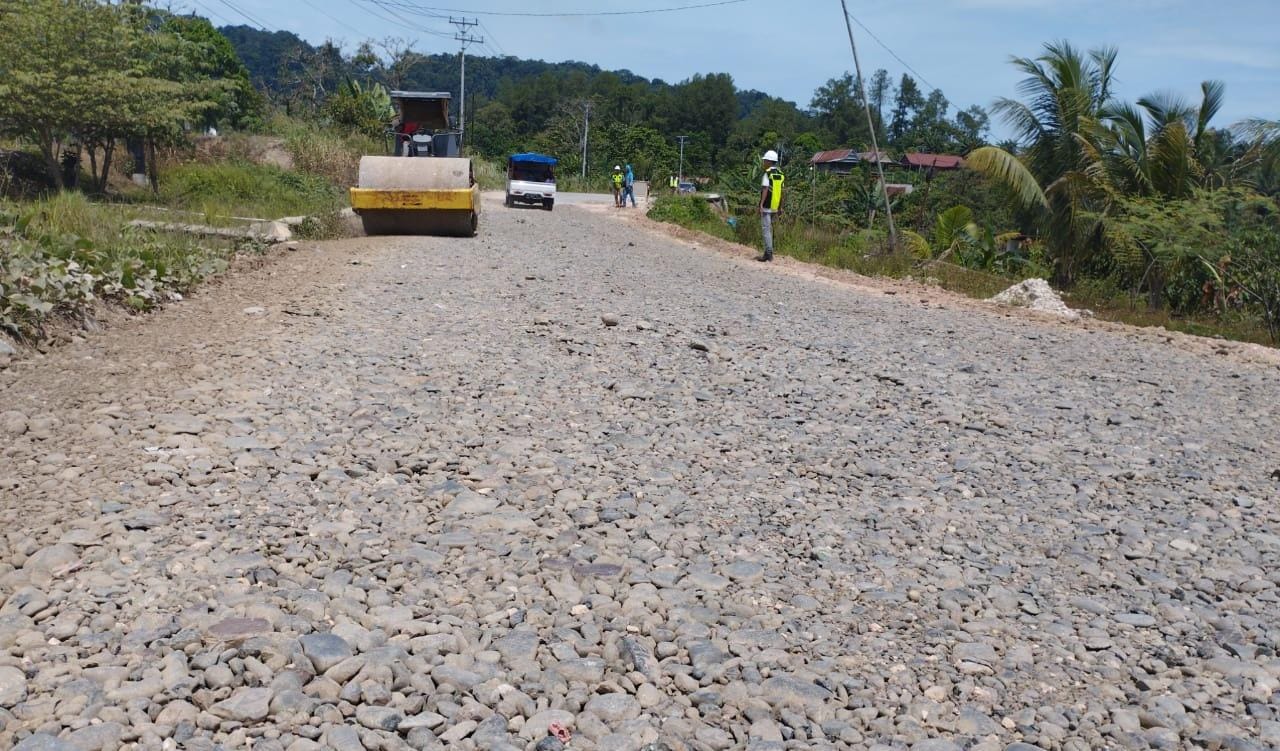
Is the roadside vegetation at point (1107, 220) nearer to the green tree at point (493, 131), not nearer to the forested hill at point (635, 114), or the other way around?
the forested hill at point (635, 114)

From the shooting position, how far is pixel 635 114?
10638cm

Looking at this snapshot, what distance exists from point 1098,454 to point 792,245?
1334 cm

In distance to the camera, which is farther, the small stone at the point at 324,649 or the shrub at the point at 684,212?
the shrub at the point at 684,212

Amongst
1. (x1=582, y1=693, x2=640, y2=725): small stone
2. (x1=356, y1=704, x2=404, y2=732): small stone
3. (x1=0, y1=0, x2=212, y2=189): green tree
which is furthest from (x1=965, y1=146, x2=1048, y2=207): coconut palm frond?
(x1=356, y1=704, x2=404, y2=732): small stone

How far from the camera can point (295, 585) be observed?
3.68m

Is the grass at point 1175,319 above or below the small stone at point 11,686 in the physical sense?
below

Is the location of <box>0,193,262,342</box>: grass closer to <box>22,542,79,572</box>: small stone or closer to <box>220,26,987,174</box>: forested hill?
<box>22,542,79,572</box>: small stone

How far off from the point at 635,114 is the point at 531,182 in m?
74.5

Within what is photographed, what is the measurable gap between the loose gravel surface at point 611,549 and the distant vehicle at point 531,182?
27191 millimetres

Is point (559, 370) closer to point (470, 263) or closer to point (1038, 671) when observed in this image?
point (1038, 671)

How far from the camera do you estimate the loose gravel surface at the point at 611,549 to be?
3.04 m

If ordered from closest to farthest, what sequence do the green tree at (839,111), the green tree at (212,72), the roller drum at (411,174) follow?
the roller drum at (411,174), the green tree at (212,72), the green tree at (839,111)

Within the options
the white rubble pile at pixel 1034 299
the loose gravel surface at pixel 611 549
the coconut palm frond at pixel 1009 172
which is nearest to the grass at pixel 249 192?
the loose gravel surface at pixel 611 549

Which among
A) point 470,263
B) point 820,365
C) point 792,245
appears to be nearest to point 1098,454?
point 820,365
